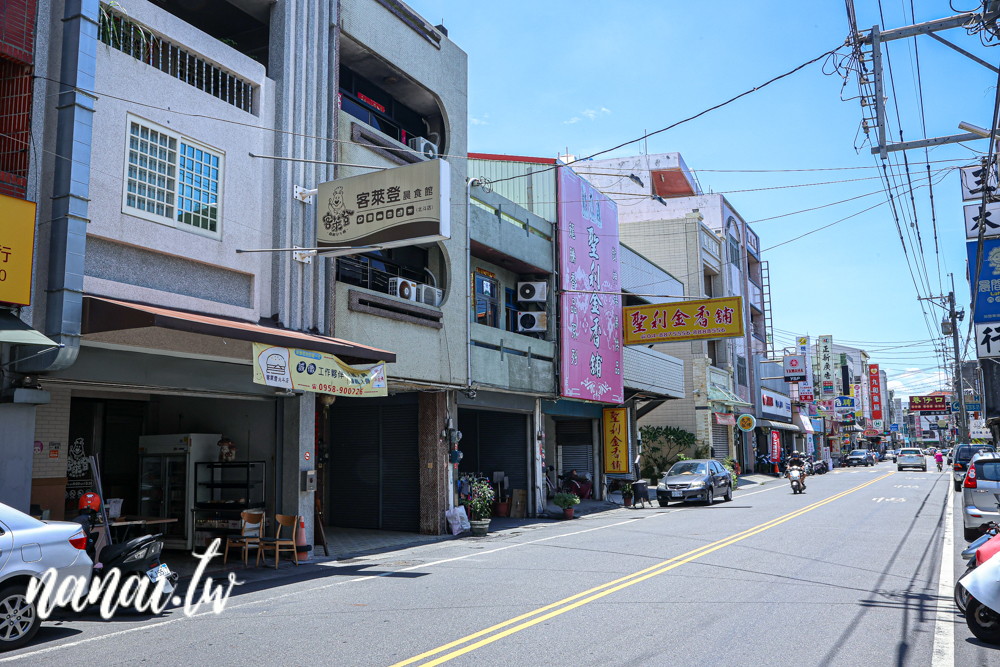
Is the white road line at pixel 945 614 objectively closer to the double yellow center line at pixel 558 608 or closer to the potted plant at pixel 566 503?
the double yellow center line at pixel 558 608

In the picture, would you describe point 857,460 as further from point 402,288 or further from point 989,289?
A: point 402,288

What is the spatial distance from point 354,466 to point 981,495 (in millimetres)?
14309

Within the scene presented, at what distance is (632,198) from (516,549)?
34699mm

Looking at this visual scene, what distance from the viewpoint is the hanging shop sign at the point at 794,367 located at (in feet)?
172

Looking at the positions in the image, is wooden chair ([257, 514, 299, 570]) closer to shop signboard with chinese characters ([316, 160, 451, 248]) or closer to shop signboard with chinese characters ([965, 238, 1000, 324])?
shop signboard with chinese characters ([316, 160, 451, 248])

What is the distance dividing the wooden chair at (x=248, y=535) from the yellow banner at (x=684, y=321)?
608 inches

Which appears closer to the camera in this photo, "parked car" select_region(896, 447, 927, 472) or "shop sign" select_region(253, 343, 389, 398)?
"shop sign" select_region(253, 343, 389, 398)

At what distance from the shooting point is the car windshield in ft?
87.7

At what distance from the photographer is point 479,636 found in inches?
288

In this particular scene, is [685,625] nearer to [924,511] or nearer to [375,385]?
[375,385]

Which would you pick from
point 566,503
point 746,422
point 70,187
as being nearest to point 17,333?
point 70,187

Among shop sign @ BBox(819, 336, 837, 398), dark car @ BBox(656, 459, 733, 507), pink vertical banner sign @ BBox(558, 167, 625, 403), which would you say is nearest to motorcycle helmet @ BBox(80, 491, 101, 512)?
pink vertical banner sign @ BBox(558, 167, 625, 403)

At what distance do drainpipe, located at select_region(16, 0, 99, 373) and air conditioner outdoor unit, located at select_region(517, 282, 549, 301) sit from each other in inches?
567

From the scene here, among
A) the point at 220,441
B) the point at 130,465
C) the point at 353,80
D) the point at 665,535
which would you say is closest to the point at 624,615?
the point at 665,535
